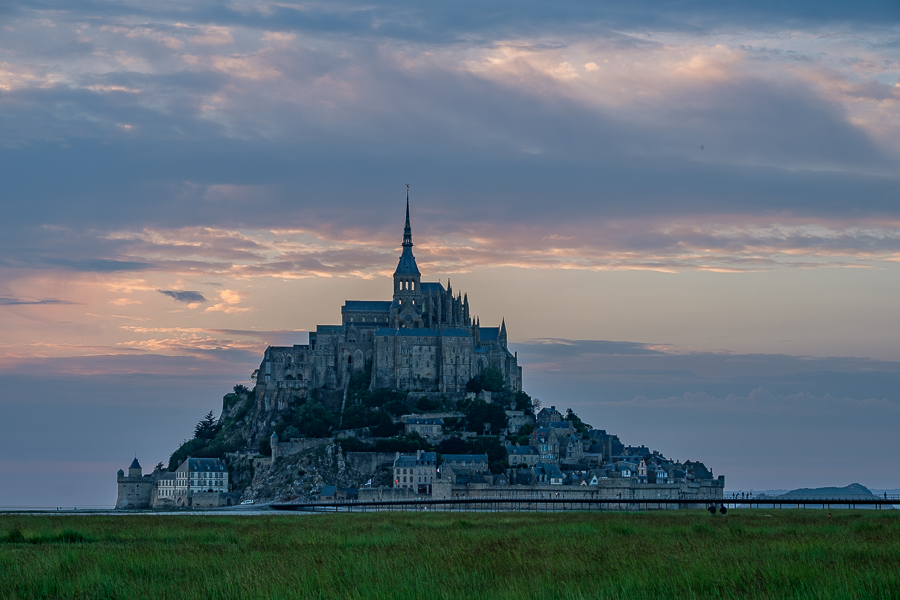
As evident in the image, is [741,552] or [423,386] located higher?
[423,386]

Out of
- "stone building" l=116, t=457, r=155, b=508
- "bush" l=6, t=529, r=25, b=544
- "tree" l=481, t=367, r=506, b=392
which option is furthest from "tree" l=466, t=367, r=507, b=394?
"bush" l=6, t=529, r=25, b=544

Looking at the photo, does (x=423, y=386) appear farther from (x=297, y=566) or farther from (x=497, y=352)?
(x=297, y=566)

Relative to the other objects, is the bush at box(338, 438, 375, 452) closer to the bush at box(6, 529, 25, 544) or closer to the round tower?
the round tower

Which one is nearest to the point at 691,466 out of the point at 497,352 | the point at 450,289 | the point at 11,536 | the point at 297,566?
the point at 497,352

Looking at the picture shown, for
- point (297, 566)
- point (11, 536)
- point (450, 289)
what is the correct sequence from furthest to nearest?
point (450, 289) < point (11, 536) < point (297, 566)

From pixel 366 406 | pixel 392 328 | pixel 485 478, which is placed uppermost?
pixel 392 328

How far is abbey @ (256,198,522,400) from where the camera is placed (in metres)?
138

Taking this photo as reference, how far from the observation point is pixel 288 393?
141m

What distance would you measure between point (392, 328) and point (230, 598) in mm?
119498

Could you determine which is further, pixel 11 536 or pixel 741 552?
pixel 11 536

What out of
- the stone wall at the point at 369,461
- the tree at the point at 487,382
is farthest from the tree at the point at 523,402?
the stone wall at the point at 369,461

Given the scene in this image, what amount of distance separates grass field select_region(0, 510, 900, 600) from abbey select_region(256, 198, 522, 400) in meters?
96.6

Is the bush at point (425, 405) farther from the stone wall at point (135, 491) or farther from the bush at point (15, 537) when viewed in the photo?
the bush at point (15, 537)

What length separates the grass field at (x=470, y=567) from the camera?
22.4 metres
